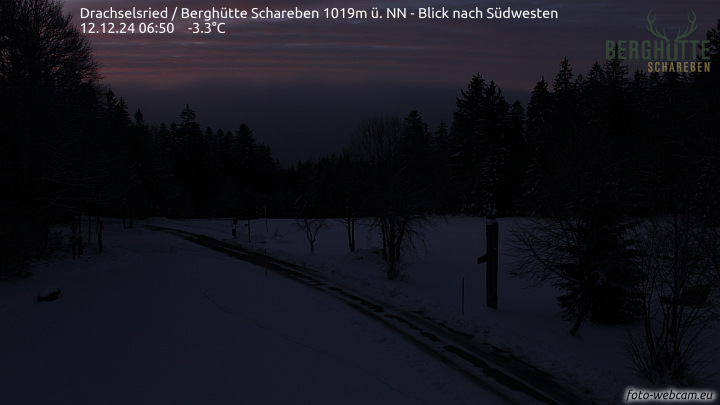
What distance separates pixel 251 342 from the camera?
411 inches

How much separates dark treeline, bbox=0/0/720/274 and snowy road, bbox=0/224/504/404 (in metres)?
5.86

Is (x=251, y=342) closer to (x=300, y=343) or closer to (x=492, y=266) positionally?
(x=300, y=343)

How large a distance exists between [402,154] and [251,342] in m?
16.6

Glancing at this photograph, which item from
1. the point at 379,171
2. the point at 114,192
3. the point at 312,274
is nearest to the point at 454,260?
the point at 379,171

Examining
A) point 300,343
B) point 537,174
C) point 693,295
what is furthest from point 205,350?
point 537,174

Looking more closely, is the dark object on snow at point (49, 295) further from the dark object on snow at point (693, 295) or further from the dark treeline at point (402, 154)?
the dark object on snow at point (693, 295)

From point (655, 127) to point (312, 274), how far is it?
34.1 metres

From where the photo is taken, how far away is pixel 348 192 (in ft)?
108

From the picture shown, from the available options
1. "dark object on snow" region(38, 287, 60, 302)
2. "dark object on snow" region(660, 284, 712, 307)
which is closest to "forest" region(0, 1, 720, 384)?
"dark object on snow" region(660, 284, 712, 307)

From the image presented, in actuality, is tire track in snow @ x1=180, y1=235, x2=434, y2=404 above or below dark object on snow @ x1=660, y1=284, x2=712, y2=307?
below

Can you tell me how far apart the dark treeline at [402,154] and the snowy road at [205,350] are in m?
5.86

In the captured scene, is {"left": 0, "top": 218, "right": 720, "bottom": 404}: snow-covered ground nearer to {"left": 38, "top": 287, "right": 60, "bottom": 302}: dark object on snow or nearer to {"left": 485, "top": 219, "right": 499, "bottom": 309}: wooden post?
{"left": 38, "top": 287, "right": 60, "bottom": 302}: dark object on snow

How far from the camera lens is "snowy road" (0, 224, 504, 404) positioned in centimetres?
774

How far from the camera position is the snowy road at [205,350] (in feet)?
25.4
